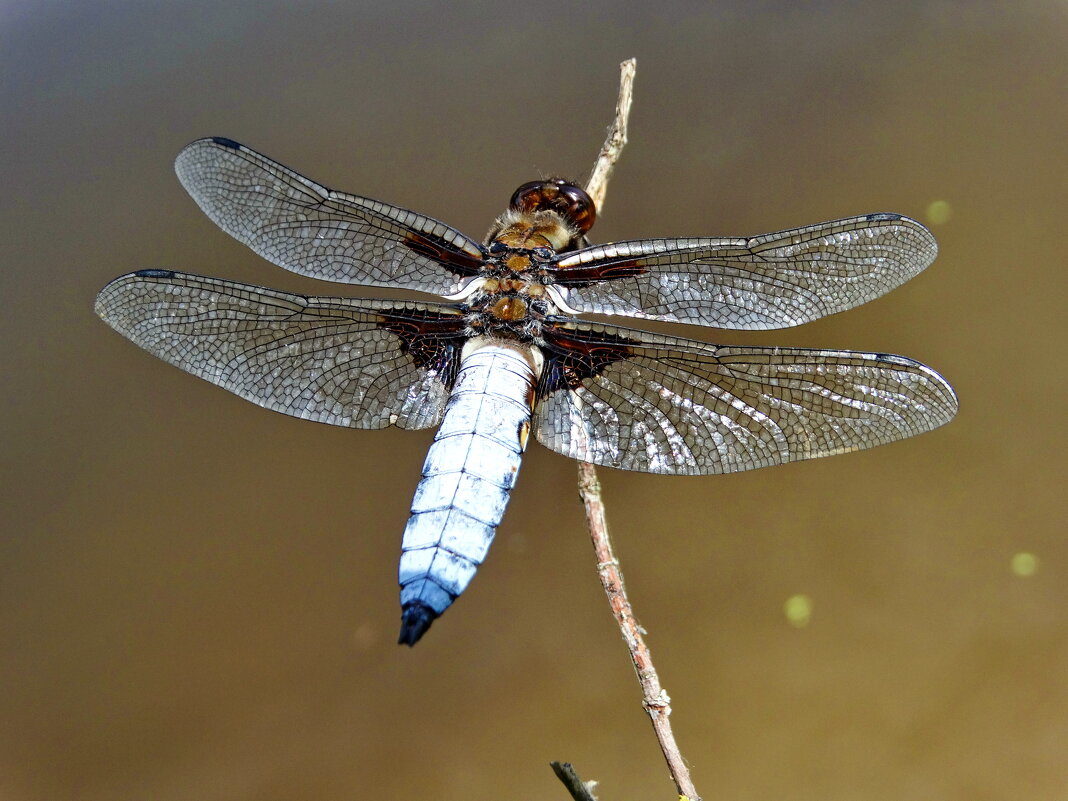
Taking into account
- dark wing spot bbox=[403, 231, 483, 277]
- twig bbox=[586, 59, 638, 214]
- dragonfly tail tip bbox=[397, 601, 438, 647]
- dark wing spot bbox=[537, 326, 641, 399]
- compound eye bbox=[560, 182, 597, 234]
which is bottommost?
dragonfly tail tip bbox=[397, 601, 438, 647]

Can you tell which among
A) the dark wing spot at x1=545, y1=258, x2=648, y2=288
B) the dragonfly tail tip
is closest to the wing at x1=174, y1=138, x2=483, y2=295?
the dark wing spot at x1=545, y1=258, x2=648, y2=288

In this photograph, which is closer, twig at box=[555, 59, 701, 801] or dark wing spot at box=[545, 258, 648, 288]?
twig at box=[555, 59, 701, 801]

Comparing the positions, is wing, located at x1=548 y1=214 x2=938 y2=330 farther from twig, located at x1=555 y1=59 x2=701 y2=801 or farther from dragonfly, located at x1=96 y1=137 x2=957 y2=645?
twig, located at x1=555 y1=59 x2=701 y2=801

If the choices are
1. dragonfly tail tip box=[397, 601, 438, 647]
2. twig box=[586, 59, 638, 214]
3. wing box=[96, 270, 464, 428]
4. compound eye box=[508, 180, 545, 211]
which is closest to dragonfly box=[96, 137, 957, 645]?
wing box=[96, 270, 464, 428]

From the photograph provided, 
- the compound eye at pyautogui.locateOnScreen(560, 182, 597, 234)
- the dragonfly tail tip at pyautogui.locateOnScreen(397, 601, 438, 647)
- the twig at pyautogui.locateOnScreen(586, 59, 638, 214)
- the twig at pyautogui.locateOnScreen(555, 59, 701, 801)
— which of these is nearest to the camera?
the dragonfly tail tip at pyautogui.locateOnScreen(397, 601, 438, 647)

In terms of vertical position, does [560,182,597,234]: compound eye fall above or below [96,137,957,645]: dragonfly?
above

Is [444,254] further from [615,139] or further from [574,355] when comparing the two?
[615,139]

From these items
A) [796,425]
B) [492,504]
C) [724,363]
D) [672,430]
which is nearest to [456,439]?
[492,504]

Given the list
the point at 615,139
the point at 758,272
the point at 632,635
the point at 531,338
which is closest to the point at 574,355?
the point at 531,338

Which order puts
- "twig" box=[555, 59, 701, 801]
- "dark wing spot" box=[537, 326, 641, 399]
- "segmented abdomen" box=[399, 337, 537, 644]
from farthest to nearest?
"dark wing spot" box=[537, 326, 641, 399], "twig" box=[555, 59, 701, 801], "segmented abdomen" box=[399, 337, 537, 644]
